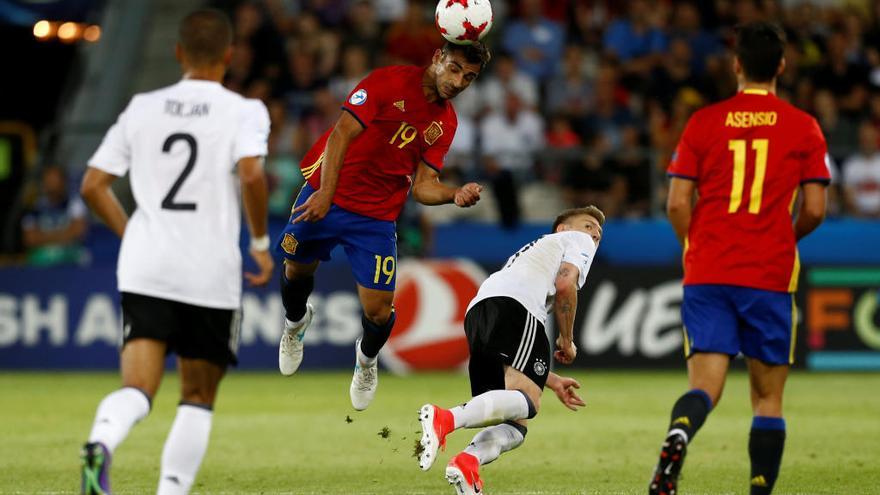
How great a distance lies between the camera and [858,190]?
17.1m

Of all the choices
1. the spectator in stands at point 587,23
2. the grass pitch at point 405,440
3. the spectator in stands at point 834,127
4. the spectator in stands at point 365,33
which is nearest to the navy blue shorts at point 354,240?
the grass pitch at point 405,440

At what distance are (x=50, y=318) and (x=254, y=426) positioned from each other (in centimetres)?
569

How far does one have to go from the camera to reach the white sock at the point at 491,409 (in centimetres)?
720

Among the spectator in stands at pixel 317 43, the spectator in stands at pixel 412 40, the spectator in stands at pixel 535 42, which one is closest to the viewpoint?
the spectator in stands at pixel 412 40

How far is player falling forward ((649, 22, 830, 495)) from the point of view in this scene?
670 cm

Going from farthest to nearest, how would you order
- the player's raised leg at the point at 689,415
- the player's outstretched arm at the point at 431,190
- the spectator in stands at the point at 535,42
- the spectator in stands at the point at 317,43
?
the spectator in stands at the point at 535,42, the spectator in stands at the point at 317,43, the player's outstretched arm at the point at 431,190, the player's raised leg at the point at 689,415

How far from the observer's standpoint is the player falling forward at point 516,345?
7234mm

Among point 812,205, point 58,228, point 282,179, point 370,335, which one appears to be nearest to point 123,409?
point 812,205

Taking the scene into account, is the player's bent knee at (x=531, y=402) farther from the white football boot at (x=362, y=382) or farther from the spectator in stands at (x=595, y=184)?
the spectator in stands at (x=595, y=184)

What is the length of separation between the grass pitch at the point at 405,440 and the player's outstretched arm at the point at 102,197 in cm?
213

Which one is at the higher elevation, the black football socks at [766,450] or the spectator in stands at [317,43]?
the spectator in stands at [317,43]

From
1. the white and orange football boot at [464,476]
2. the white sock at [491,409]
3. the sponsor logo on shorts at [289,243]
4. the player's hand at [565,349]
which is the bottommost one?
the white and orange football boot at [464,476]

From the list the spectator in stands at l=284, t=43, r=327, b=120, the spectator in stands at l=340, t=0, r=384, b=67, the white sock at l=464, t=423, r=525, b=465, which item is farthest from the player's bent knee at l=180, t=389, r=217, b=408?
the spectator in stands at l=340, t=0, r=384, b=67

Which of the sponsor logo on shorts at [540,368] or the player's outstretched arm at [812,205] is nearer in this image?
the player's outstretched arm at [812,205]
